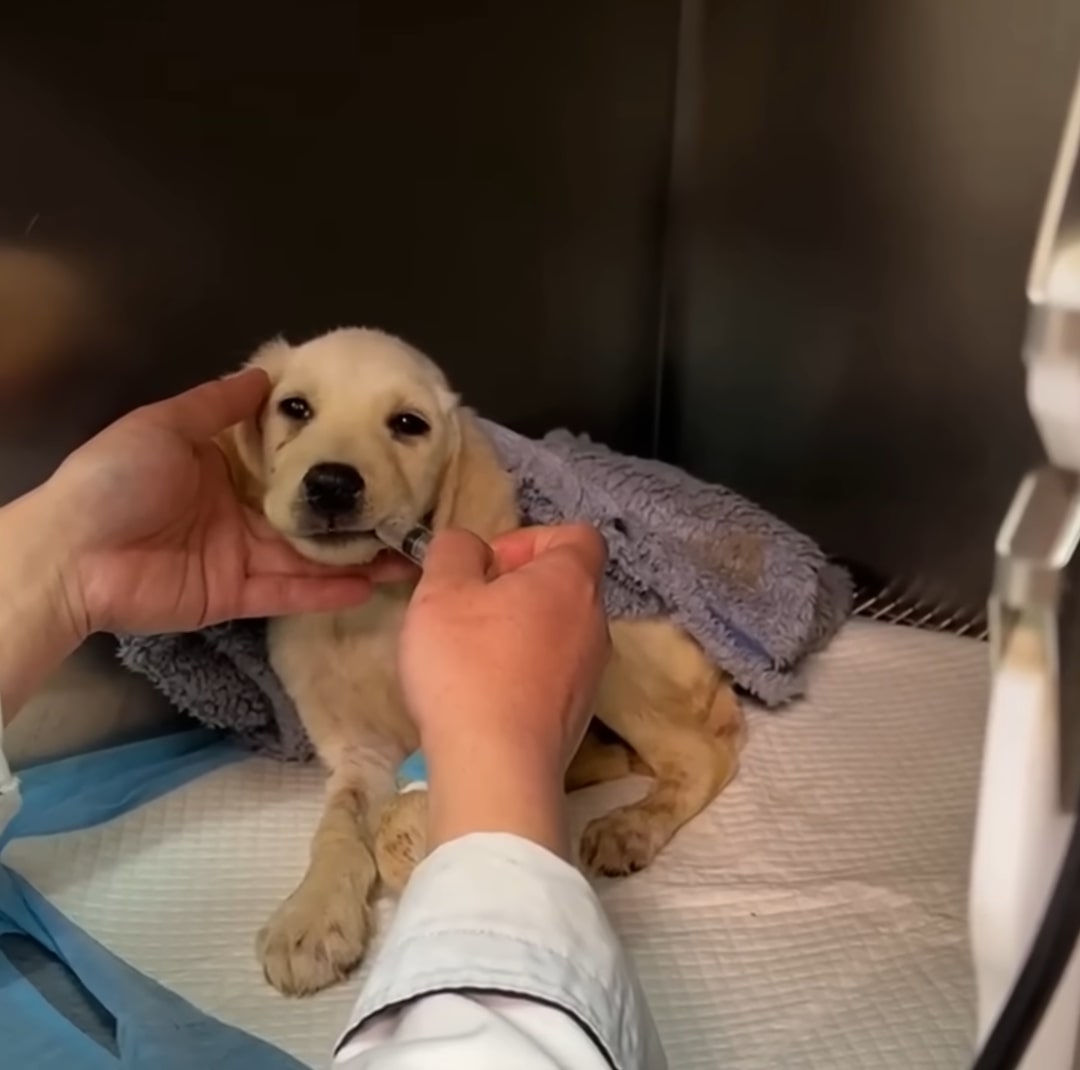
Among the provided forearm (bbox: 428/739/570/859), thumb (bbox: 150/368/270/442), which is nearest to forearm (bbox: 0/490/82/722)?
thumb (bbox: 150/368/270/442)

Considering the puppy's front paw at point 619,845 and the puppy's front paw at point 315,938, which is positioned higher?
the puppy's front paw at point 315,938

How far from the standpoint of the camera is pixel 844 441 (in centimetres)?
151

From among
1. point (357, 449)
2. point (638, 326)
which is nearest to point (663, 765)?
point (357, 449)

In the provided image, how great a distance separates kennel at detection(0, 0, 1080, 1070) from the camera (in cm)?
106

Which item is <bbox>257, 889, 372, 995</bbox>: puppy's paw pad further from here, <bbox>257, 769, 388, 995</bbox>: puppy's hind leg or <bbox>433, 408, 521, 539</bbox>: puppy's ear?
<bbox>433, 408, 521, 539</bbox>: puppy's ear

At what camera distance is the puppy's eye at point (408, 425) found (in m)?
1.19

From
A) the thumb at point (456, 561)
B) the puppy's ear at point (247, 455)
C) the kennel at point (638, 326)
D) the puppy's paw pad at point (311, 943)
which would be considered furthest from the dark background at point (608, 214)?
the thumb at point (456, 561)

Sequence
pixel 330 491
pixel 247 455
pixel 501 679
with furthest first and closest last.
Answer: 1. pixel 247 455
2. pixel 330 491
3. pixel 501 679

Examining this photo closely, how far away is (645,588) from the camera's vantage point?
4.40 ft

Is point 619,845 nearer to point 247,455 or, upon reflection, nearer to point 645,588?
point 645,588

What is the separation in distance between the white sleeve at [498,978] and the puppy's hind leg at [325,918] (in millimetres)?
479

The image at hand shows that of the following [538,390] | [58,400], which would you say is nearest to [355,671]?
[58,400]

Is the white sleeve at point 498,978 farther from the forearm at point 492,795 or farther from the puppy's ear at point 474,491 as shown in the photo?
the puppy's ear at point 474,491

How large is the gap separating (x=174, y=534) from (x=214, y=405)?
10cm
